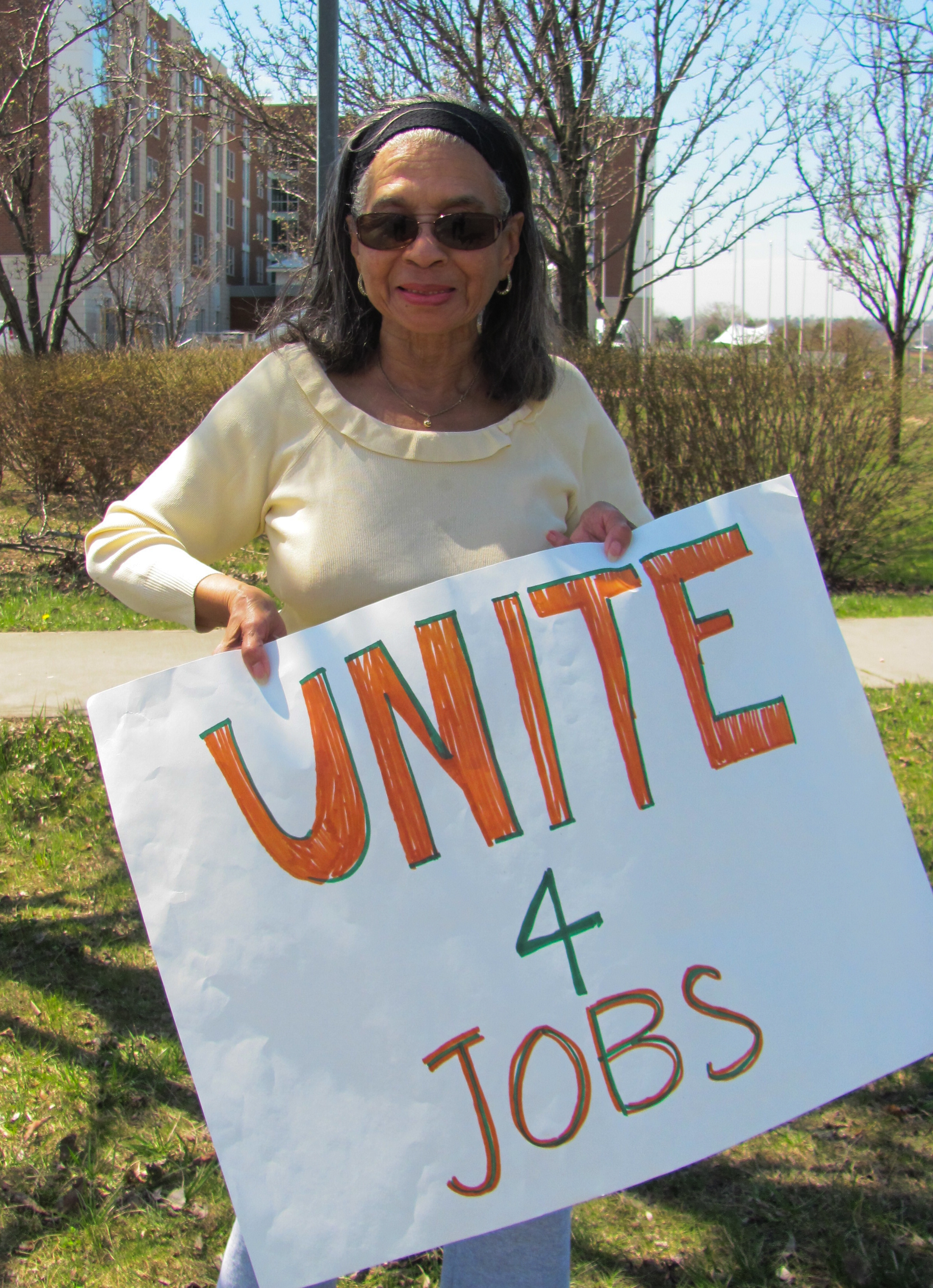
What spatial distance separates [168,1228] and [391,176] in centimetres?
211

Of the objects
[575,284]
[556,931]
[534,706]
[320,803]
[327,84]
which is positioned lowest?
[556,931]

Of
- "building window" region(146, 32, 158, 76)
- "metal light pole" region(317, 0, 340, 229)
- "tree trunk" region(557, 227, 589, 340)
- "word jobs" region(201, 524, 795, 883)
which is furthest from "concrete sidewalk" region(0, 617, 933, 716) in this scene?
"building window" region(146, 32, 158, 76)

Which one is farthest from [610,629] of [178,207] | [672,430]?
[178,207]

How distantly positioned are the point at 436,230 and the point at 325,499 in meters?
0.42

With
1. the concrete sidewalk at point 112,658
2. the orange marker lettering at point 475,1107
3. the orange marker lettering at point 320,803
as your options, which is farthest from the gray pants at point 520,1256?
the concrete sidewalk at point 112,658

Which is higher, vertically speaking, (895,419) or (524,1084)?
(895,419)

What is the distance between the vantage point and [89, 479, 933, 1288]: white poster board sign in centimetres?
139

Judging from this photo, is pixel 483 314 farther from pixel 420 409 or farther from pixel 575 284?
pixel 575 284

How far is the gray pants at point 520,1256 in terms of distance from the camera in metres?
1.57

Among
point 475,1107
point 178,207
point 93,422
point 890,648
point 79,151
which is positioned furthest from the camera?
point 178,207

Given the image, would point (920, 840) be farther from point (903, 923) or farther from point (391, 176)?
point (391, 176)

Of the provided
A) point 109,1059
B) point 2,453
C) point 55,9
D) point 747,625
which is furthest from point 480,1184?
point 2,453

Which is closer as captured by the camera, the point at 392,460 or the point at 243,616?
the point at 243,616

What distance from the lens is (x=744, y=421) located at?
7.88m
